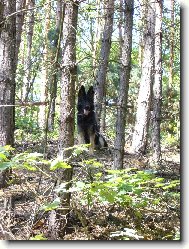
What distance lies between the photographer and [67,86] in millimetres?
3146

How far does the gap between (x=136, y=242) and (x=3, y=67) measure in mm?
2129

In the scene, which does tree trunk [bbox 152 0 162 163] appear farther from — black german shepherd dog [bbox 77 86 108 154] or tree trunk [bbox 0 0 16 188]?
tree trunk [bbox 0 0 16 188]

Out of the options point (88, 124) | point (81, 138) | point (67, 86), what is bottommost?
point (81, 138)

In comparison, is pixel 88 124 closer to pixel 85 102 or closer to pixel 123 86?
pixel 85 102

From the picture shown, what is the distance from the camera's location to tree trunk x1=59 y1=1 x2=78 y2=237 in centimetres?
313

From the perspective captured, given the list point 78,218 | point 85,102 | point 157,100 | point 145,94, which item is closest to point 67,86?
point 78,218

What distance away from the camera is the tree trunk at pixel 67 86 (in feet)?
10.3

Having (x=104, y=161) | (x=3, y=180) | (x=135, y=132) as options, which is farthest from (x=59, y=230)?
(x=135, y=132)

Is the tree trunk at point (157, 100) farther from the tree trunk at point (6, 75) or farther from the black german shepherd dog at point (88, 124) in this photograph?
the tree trunk at point (6, 75)

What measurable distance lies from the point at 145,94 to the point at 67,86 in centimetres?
396

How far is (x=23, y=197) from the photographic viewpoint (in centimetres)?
371

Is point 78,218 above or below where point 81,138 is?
below

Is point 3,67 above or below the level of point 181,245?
above

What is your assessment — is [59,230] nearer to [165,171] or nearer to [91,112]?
[165,171]
